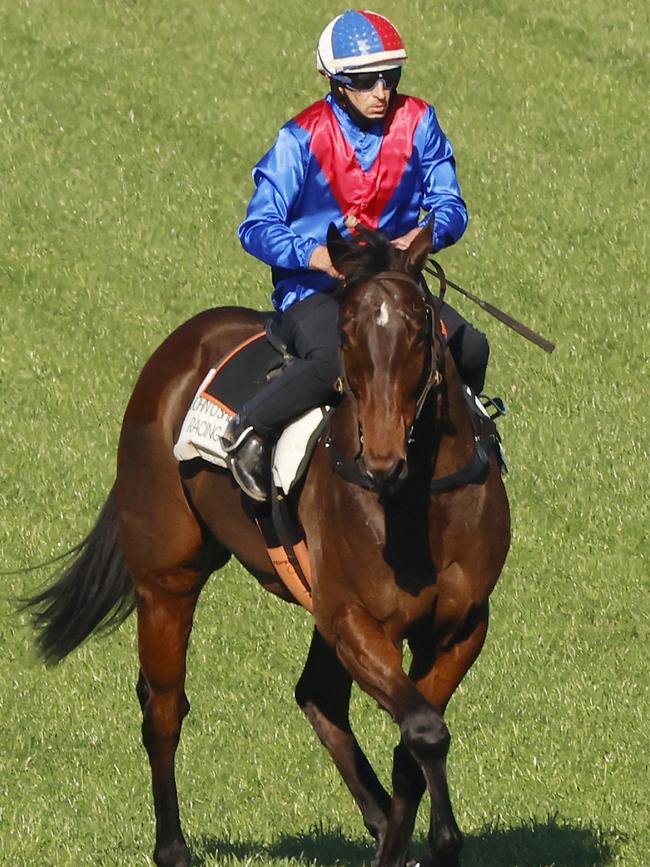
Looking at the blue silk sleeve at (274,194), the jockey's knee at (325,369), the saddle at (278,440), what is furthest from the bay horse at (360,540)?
the blue silk sleeve at (274,194)

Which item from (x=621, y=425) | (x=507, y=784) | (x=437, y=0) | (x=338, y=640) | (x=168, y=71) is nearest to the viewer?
(x=338, y=640)

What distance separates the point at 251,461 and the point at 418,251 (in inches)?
54.9

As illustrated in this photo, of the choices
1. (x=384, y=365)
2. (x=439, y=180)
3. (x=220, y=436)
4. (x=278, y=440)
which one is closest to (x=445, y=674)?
(x=278, y=440)

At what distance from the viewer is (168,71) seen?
2258 centimetres

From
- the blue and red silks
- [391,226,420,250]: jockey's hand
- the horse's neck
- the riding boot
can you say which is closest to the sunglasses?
the blue and red silks

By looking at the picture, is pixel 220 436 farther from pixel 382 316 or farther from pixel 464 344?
pixel 382 316

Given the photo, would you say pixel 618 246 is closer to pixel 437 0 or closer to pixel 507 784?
pixel 437 0

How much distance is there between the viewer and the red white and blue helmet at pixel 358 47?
681 centimetres

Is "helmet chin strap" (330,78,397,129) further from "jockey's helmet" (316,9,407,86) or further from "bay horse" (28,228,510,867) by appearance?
"bay horse" (28,228,510,867)

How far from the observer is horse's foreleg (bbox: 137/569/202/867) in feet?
27.3

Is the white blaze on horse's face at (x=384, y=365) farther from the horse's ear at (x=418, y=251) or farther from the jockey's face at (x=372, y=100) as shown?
the jockey's face at (x=372, y=100)

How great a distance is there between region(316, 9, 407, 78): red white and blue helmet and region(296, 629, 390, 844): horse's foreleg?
255cm

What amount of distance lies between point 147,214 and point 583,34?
7220 mm

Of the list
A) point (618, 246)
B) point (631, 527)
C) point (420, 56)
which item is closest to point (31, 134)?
point (420, 56)
